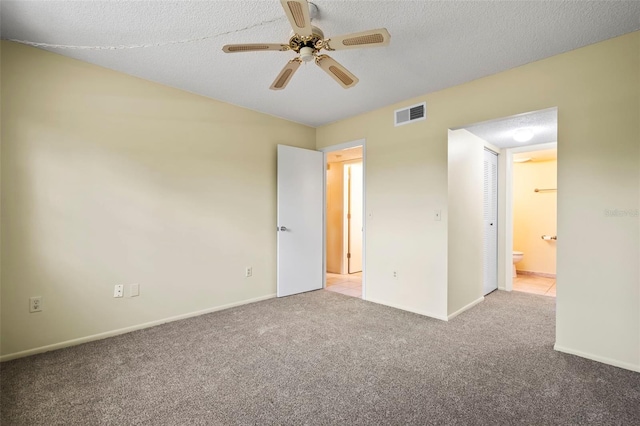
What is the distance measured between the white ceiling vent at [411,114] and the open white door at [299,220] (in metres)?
1.33

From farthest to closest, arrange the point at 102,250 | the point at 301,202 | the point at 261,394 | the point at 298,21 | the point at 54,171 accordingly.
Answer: the point at 301,202, the point at 102,250, the point at 54,171, the point at 261,394, the point at 298,21

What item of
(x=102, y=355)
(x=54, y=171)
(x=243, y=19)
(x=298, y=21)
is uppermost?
(x=243, y=19)

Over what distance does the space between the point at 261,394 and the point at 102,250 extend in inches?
77.2

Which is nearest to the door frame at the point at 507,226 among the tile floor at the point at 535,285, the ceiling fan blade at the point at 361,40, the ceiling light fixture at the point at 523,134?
the tile floor at the point at 535,285

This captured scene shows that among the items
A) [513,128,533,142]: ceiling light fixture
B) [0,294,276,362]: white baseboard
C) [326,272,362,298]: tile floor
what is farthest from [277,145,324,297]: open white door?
[513,128,533,142]: ceiling light fixture

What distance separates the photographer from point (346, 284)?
488cm

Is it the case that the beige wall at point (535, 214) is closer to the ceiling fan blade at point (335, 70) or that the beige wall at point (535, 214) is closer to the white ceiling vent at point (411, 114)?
the white ceiling vent at point (411, 114)

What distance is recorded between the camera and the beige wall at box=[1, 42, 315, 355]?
2354 millimetres

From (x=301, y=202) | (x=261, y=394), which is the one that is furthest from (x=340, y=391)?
(x=301, y=202)

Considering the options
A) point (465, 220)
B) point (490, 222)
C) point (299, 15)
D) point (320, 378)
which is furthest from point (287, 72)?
point (490, 222)

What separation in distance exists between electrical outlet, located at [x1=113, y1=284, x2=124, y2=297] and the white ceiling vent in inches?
132

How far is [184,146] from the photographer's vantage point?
323cm

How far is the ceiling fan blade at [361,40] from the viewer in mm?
1599

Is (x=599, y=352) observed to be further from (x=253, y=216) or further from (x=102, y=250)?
(x=102, y=250)
